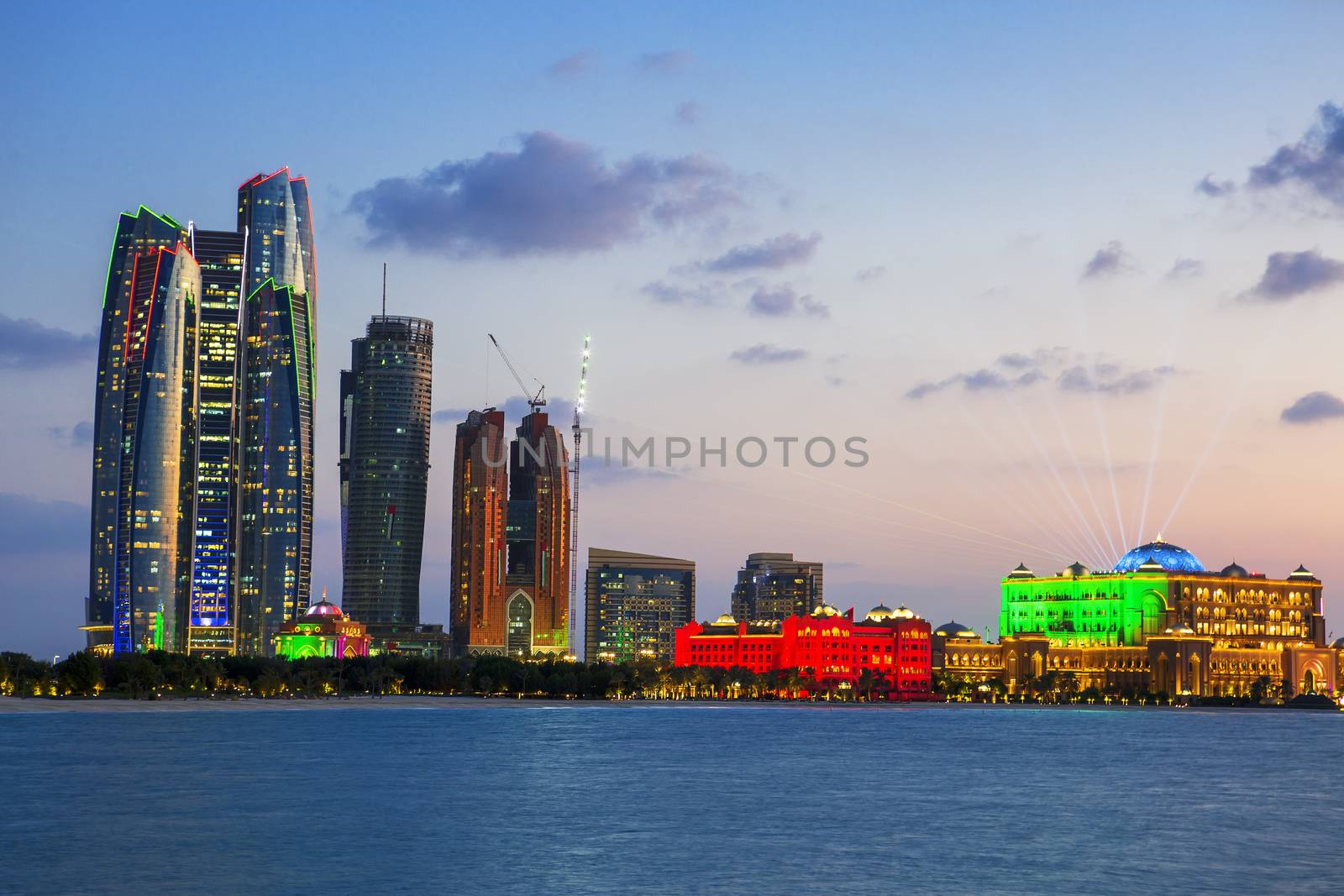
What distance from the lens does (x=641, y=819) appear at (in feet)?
289

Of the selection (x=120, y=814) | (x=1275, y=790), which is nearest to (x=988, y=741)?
(x=1275, y=790)

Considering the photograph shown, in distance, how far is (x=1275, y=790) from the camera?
11462 centimetres

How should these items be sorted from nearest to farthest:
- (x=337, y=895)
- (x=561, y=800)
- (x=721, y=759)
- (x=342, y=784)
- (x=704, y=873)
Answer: (x=337, y=895), (x=704, y=873), (x=561, y=800), (x=342, y=784), (x=721, y=759)

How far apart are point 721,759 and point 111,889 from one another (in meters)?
82.5

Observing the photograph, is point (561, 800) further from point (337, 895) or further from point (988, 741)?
point (988, 741)

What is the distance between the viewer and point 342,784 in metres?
106

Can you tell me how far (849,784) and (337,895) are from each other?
2339 inches

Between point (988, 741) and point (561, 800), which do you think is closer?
point (561, 800)

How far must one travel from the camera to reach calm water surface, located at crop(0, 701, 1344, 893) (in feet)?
215

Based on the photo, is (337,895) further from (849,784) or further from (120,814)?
(849,784)

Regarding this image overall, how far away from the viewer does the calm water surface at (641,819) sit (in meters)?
65.4

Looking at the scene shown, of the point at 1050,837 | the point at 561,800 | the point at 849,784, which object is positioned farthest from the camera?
the point at 849,784

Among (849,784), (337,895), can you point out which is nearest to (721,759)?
(849,784)

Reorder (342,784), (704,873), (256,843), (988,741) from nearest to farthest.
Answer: (704,873) < (256,843) < (342,784) < (988,741)
